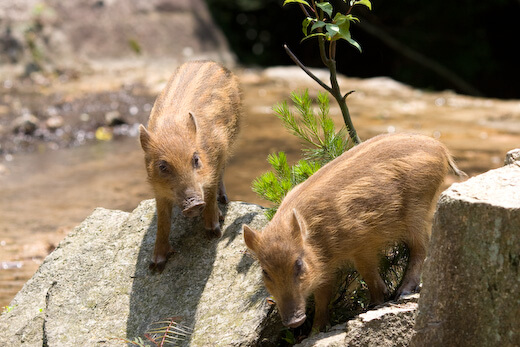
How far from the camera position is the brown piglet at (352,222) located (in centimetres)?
372

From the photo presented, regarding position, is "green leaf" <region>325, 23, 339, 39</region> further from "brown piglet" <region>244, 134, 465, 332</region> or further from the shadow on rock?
the shadow on rock

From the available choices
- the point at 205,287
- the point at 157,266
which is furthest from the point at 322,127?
the point at 157,266

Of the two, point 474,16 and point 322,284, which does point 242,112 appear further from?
point 474,16

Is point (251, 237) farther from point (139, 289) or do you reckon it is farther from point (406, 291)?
point (139, 289)

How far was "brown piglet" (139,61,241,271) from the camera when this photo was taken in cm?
454

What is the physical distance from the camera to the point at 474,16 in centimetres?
1655

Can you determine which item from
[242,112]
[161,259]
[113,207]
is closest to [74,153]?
[113,207]

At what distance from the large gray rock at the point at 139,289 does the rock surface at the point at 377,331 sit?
430 mm

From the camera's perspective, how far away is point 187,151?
4633 millimetres

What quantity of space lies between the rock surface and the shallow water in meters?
2.53

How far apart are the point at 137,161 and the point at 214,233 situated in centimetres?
441

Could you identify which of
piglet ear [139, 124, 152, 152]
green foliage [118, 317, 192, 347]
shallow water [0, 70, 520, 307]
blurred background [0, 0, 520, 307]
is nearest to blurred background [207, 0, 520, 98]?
blurred background [0, 0, 520, 307]

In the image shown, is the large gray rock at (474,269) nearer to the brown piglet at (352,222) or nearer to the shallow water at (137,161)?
the brown piglet at (352,222)

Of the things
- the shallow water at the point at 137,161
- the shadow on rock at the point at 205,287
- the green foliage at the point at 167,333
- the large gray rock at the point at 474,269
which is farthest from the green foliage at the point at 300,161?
the large gray rock at the point at 474,269
